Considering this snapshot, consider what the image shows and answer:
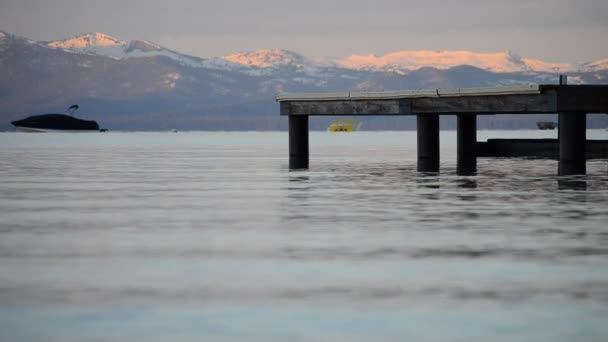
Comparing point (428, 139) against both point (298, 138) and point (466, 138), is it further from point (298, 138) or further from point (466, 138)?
point (298, 138)

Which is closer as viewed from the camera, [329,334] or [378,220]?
[329,334]

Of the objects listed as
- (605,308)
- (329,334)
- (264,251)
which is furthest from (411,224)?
(329,334)

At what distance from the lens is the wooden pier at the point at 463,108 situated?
31219 millimetres

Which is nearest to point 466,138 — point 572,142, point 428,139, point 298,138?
point 428,139

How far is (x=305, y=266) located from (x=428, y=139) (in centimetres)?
2820

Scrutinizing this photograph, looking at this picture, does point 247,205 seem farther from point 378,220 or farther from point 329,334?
point 329,334

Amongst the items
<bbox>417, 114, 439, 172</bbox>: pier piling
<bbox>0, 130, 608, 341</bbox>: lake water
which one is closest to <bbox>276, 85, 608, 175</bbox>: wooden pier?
<bbox>417, 114, 439, 172</bbox>: pier piling

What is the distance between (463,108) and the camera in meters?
36.0

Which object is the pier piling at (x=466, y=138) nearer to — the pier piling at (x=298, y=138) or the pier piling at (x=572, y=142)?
the pier piling at (x=298, y=138)

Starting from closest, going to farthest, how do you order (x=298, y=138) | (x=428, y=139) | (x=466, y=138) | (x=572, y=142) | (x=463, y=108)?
(x=572, y=142) → (x=463, y=108) → (x=428, y=139) → (x=298, y=138) → (x=466, y=138)

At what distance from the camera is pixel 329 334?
29.8 feet

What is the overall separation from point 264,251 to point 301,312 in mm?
4180

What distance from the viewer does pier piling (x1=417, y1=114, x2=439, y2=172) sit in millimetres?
39562

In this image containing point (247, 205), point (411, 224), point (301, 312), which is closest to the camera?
point (301, 312)
